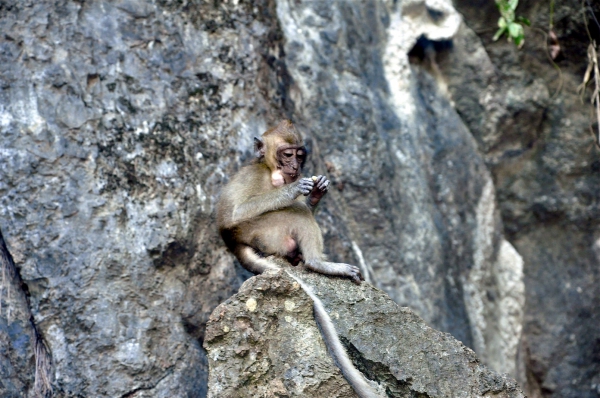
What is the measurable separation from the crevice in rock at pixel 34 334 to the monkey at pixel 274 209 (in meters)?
1.39

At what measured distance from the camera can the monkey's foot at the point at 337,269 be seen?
4402 mm

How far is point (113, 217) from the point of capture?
18.0 feet

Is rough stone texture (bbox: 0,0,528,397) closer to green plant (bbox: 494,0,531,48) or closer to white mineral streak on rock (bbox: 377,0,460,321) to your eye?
white mineral streak on rock (bbox: 377,0,460,321)

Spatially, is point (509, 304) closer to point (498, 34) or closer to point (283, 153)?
point (498, 34)

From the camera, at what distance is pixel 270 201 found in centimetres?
493

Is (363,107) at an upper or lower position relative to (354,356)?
lower

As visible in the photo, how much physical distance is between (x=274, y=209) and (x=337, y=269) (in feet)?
2.29

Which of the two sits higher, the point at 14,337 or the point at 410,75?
the point at 410,75

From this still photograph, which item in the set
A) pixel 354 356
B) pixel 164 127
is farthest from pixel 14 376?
pixel 354 356

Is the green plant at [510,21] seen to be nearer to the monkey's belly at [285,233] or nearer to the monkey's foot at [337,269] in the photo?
the monkey's belly at [285,233]

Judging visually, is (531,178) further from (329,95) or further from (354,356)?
(354,356)

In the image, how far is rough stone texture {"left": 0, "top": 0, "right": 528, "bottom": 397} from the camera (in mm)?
A: 5289

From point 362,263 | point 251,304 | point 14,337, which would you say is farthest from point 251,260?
point 362,263

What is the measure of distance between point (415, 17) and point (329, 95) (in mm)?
1616
